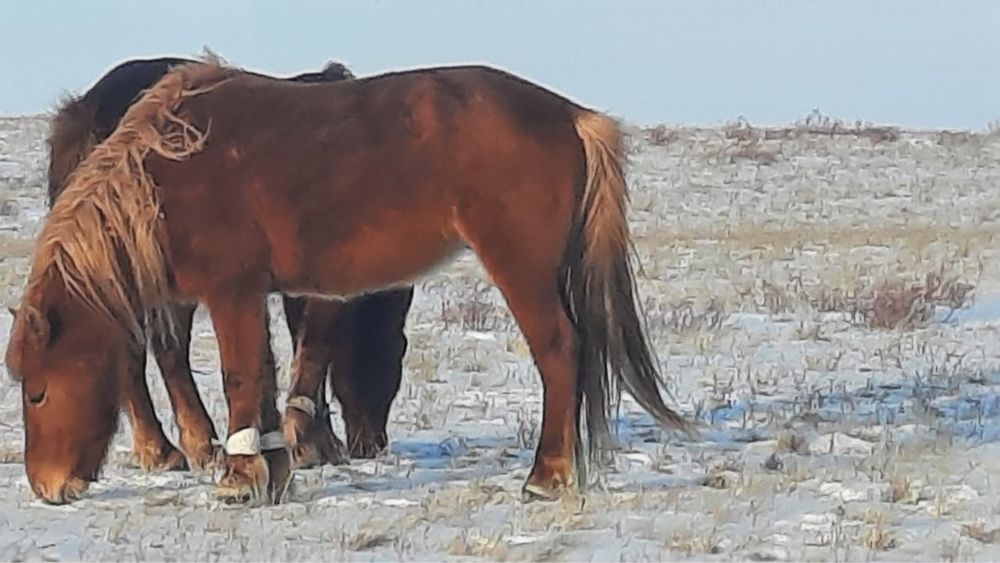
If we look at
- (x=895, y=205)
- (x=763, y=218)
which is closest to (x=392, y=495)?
(x=763, y=218)

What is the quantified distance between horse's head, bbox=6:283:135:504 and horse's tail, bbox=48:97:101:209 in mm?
1082

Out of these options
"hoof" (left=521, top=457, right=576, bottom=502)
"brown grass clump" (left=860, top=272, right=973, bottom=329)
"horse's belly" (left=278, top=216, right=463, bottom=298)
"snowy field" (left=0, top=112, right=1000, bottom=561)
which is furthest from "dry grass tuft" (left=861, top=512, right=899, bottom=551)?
"brown grass clump" (left=860, top=272, right=973, bottom=329)

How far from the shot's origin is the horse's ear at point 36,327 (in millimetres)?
5840

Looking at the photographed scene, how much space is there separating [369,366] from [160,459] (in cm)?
104

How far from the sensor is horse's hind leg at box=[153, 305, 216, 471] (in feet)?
22.3

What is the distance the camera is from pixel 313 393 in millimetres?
6883

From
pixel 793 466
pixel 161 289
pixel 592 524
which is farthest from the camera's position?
pixel 793 466

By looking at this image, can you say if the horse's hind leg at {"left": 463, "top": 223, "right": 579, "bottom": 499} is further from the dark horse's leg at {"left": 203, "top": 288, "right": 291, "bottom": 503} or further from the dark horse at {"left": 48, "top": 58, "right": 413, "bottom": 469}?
the dark horse at {"left": 48, "top": 58, "right": 413, "bottom": 469}

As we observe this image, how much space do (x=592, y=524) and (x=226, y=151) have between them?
2041 mm

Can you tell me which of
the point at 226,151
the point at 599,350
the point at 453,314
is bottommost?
the point at 453,314

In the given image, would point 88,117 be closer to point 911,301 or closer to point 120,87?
point 120,87

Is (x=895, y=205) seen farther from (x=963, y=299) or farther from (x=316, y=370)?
(x=316, y=370)

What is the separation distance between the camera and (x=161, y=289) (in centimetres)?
590

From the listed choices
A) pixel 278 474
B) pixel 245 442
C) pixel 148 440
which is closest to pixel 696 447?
pixel 278 474
